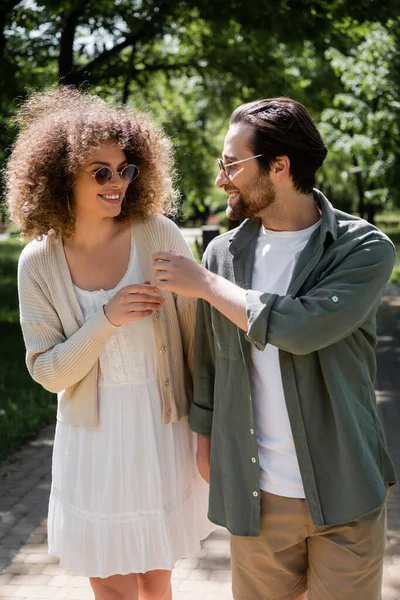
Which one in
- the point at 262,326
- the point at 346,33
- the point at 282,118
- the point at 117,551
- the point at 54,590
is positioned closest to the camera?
the point at 262,326

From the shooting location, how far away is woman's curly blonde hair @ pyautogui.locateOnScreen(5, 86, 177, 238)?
2.79m

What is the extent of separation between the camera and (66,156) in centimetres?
281

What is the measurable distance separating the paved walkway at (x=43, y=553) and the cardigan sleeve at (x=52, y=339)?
71.1 inches

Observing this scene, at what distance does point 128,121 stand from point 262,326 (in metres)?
1.01

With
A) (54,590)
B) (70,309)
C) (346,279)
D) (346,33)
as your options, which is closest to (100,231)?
(70,309)

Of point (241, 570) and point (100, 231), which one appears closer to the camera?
point (241, 570)

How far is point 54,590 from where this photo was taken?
421 cm

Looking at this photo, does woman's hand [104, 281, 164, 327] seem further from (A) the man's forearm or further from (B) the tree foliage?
(B) the tree foliage

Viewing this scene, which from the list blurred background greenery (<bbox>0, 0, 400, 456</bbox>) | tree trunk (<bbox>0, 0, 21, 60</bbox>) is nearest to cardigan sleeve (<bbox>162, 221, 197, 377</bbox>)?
blurred background greenery (<bbox>0, 0, 400, 456</bbox>)

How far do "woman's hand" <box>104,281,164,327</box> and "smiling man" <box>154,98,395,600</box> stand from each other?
0.21 m

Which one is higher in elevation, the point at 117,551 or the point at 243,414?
the point at 243,414

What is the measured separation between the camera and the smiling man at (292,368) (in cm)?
234

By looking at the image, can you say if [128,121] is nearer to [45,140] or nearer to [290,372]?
[45,140]

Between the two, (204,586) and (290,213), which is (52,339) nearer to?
(290,213)
